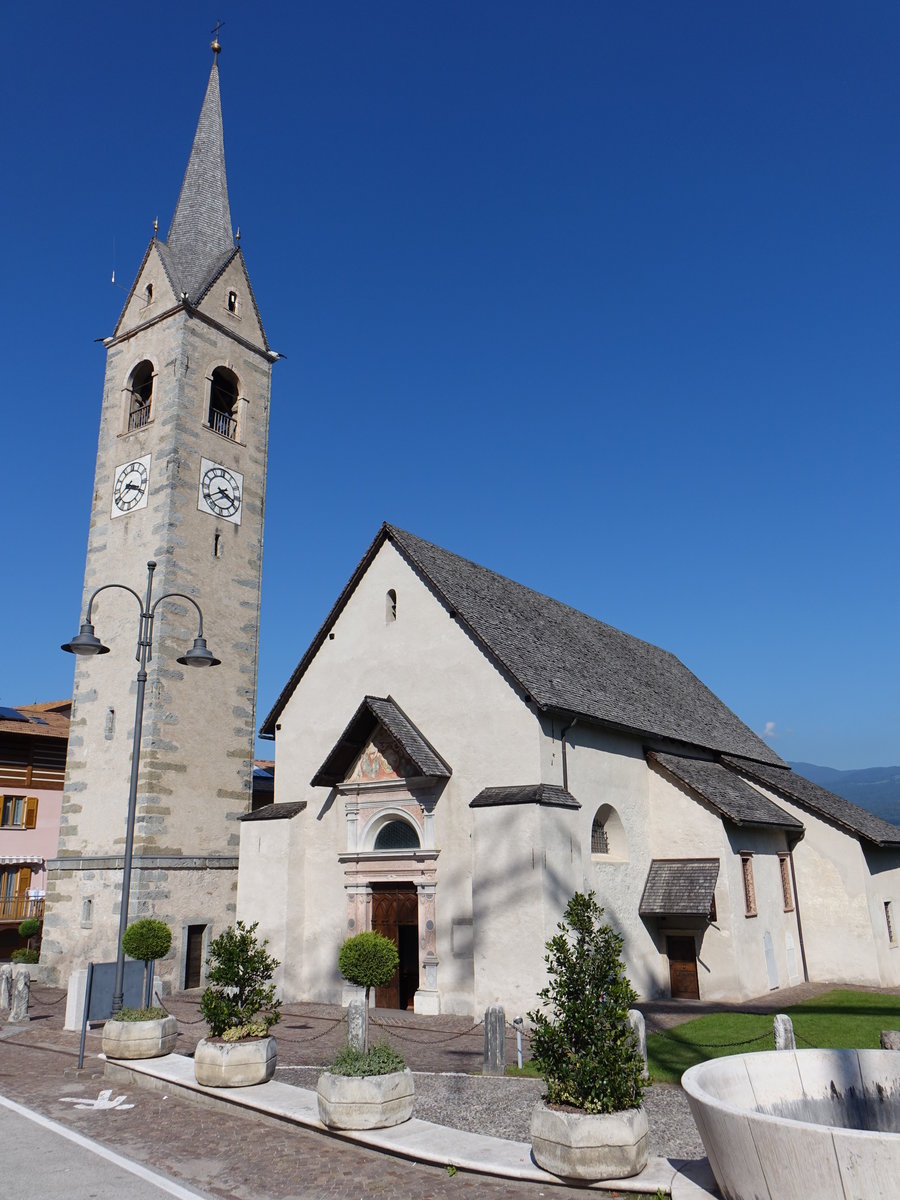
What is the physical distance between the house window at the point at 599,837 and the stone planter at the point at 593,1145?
13.3m

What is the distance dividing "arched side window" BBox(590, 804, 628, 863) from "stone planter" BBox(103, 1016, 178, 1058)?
11.2 m

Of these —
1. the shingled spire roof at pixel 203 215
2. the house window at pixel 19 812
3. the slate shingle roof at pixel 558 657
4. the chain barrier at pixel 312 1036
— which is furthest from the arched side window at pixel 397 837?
the house window at pixel 19 812

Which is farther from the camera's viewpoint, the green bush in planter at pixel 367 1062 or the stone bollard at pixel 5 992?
the stone bollard at pixel 5 992

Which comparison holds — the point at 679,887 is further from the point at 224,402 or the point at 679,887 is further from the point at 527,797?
the point at 224,402

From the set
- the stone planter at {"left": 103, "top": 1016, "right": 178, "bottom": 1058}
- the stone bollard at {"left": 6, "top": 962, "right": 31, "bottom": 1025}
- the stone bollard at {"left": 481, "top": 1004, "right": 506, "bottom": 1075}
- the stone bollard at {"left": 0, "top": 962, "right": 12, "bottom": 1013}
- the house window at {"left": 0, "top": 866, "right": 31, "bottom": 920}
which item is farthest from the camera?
the house window at {"left": 0, "top": 866, "right": 31, "bottom": 920}

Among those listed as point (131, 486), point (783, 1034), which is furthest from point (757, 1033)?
point (131, 486)

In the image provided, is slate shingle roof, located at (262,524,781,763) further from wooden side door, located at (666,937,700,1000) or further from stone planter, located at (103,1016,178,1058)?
stone planter, located at (103,1016,178,1058)

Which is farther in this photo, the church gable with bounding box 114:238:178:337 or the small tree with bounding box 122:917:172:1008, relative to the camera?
the church gable with bounding box 114:238:178:337

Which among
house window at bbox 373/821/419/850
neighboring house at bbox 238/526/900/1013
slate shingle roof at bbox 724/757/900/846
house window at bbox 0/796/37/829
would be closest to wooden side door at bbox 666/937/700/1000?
neighboring house at bbox 238/526/900/1013

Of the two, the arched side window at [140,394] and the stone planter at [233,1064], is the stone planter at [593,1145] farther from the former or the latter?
the arched side window at [140,394]

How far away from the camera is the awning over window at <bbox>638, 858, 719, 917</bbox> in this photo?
21547mm

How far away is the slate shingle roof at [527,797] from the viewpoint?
1892 centimetres

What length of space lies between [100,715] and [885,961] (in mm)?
24445

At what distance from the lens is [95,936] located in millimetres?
25062
